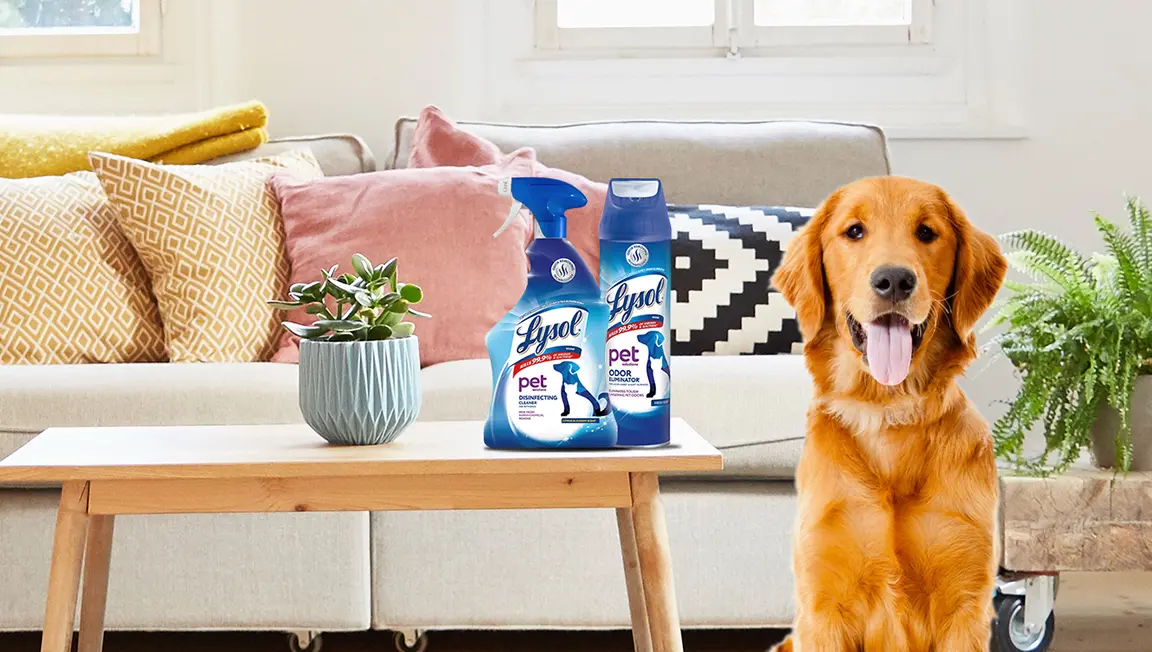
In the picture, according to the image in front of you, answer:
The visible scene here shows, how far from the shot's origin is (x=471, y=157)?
93.0 inches

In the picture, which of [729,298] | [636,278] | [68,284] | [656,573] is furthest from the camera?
[729,298]

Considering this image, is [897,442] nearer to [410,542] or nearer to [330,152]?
[410,542]

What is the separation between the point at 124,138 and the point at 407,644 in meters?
1.23

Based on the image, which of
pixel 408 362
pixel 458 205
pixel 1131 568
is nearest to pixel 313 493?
pixel 408 362

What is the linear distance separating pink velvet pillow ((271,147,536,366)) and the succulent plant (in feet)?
2.44

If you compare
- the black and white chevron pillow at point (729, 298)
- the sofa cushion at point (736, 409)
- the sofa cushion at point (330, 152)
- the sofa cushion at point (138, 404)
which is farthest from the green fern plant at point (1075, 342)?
the sofa cushion at point (330, 152)

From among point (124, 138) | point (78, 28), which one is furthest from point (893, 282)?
point (78, 28)

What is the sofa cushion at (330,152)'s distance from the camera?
2.52 m

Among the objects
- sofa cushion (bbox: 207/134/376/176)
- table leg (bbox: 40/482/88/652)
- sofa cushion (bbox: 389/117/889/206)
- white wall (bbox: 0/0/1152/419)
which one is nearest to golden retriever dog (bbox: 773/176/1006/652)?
table leg (bbox: 40/482/88/652)

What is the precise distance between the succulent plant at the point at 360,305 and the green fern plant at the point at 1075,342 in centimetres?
93

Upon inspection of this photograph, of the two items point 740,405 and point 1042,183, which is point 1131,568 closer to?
point 740,405

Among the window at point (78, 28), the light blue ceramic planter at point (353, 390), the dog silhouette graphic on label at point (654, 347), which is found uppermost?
the window at point (78, 28)

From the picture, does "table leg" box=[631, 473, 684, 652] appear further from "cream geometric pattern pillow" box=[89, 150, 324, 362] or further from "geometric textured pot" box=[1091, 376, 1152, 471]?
"cream geometric pattern pillow" box=[89, 150, 324, 362]

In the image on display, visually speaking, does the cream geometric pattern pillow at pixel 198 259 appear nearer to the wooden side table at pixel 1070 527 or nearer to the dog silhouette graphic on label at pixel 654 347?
the dog silhouette graphic on label at pixel 654 347
